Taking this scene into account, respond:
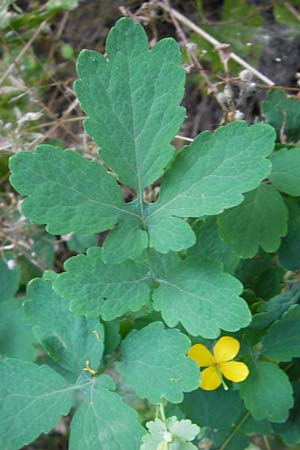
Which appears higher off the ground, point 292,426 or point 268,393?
point 268,393

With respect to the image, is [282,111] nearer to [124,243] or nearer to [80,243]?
[124,243]

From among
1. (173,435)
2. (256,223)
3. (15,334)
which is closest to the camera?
(173,435)

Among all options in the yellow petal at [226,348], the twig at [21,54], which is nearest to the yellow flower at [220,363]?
the yellow petal at [226,348]

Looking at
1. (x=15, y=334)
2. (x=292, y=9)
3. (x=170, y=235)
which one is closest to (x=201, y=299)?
(x=170, y=235)

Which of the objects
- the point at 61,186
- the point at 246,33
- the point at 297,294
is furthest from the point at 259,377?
the point at 246,33

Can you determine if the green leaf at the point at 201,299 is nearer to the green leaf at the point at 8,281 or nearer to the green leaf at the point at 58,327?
the green leaf at the point at 58,327

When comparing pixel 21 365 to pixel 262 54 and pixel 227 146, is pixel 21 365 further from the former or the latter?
pixel 262 54

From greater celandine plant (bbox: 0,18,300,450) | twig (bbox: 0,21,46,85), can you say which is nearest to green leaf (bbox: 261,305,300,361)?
Result: greater celandine plant (bbox: 0,18,300,450)
